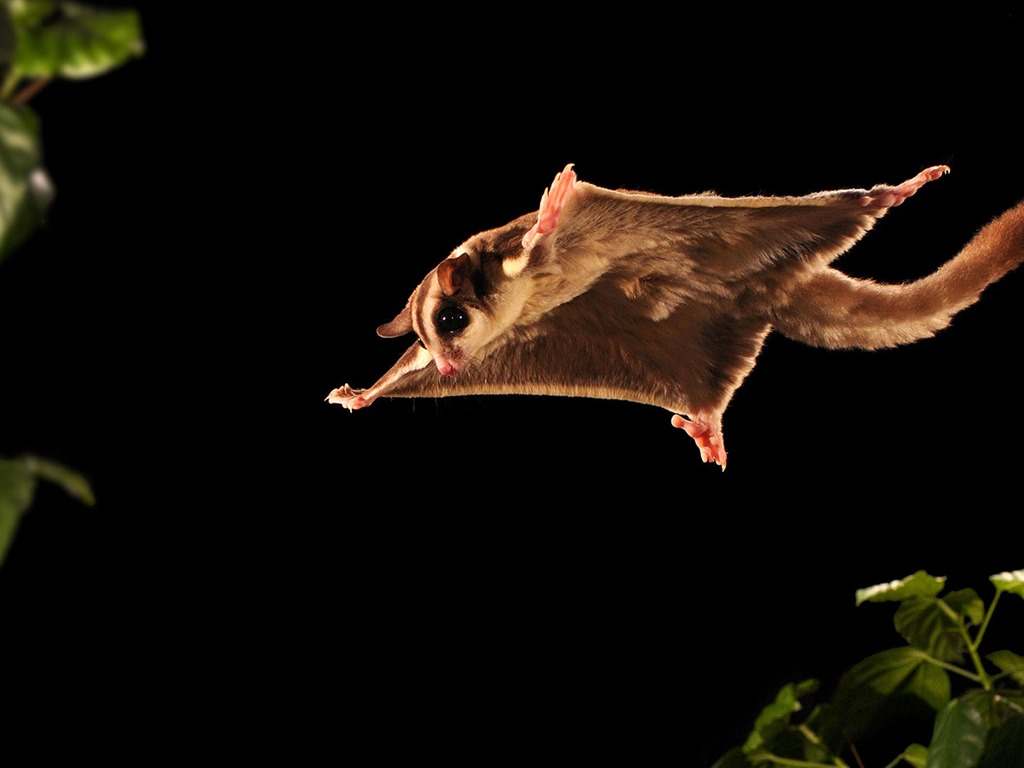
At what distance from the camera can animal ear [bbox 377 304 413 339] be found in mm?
2078

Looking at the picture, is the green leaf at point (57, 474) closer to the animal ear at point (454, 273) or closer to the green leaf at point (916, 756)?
the animal ear at point (454, 273)

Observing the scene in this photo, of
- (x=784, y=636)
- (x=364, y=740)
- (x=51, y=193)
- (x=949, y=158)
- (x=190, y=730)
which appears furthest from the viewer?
(x=784, y=636)

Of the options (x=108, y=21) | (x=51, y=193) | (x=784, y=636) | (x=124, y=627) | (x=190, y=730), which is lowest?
(x=784, y=636)

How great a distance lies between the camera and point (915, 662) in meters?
1.82

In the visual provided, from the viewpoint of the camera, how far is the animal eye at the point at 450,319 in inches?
77.9

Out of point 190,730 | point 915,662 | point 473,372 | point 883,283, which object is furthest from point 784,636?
point 190,730

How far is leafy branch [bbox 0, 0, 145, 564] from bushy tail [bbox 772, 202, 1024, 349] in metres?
1.74

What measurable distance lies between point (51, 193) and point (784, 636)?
2.23 metres

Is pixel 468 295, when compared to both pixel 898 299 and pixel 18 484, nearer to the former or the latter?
pixel 898 299

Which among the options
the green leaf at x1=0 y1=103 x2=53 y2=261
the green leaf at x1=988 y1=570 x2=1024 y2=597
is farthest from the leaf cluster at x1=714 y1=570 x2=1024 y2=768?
the green leaf at x1=0 y1=103 x2=53 y2=261

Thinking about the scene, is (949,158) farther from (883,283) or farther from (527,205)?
(527,205)

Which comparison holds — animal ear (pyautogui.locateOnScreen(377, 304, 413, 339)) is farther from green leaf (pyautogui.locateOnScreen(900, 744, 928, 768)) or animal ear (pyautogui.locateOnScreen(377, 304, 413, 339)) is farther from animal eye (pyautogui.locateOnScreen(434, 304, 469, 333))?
green leaf (pyautogui.locateOnScreen(900, 744, 928, 768))

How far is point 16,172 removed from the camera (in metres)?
0.67

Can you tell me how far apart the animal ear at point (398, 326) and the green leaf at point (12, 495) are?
4.47 ft
